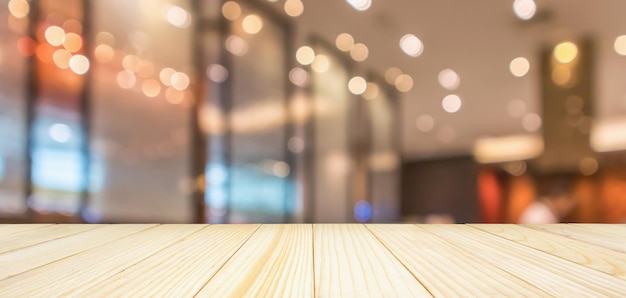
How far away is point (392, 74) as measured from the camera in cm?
694

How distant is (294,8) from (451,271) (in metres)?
4.34

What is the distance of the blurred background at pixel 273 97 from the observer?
9.45 ft

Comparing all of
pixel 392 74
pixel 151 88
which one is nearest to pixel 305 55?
pixel 392 74

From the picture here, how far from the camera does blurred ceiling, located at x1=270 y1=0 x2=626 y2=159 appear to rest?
4734mm

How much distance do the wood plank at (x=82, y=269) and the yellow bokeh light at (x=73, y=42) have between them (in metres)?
2.24

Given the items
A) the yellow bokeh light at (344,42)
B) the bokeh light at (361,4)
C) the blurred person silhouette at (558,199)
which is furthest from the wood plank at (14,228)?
the blurred person silhouette at (558,199)

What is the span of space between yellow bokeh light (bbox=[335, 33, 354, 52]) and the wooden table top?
441 cm

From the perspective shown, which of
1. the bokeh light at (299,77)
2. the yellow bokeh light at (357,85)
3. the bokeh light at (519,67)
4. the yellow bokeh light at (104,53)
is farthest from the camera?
the yellow bokeh light at (357,85)

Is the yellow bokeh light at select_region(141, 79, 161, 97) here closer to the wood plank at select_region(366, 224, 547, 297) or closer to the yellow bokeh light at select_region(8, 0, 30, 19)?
the yellow bokeh light at select_region(8, 0, 30, 19)

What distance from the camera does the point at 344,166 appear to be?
20.8 feet

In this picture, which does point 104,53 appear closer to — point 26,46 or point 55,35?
point 55,35

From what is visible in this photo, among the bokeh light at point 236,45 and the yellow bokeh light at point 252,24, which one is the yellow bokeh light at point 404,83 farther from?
the bokeh light at point 236,45

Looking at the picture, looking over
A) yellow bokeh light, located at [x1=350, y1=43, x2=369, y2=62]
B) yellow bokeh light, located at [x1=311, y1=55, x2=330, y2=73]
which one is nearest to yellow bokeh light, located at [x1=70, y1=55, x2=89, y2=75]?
yellow bokeh light, located at [x1=311, y1=55, x2=330, y2=73]

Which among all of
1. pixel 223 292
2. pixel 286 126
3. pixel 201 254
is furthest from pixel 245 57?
pixel 223 292
